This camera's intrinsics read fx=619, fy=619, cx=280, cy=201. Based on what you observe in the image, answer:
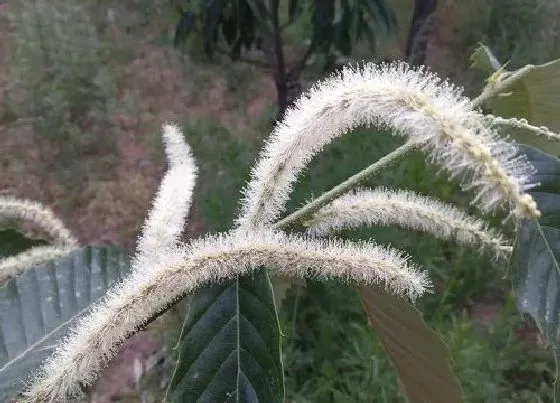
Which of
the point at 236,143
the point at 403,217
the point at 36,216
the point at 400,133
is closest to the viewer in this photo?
the point at 400,133

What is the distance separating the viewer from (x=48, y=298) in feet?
1.72

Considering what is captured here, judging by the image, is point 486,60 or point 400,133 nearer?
point 400,133

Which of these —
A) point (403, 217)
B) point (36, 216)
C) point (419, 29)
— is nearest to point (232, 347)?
point (403, 217)

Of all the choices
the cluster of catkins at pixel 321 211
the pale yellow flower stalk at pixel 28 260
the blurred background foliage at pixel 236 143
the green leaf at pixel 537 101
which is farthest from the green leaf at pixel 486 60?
the blurred background foliage at pixel 236 143

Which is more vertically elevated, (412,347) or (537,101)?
(537,101)

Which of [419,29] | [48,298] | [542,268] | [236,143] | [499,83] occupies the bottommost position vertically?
[48,298]

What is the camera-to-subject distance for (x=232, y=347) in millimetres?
390

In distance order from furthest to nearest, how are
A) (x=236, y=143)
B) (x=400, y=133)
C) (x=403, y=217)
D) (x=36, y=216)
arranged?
1. (x=236, y=143)
2. (x=36, y=216)
3. (x=403, y=217)
4. (x=400, y=133)

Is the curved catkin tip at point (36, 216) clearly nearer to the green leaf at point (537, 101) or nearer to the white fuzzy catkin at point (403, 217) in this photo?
the white fuzzy catkin at point (403, 217)

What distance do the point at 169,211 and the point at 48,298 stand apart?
137 mm

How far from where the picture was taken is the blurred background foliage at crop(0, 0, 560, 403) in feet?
5.54

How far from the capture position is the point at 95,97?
113 inches

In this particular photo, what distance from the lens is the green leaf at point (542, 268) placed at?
35 cm

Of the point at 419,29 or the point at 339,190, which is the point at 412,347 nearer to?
the point at 339,190
